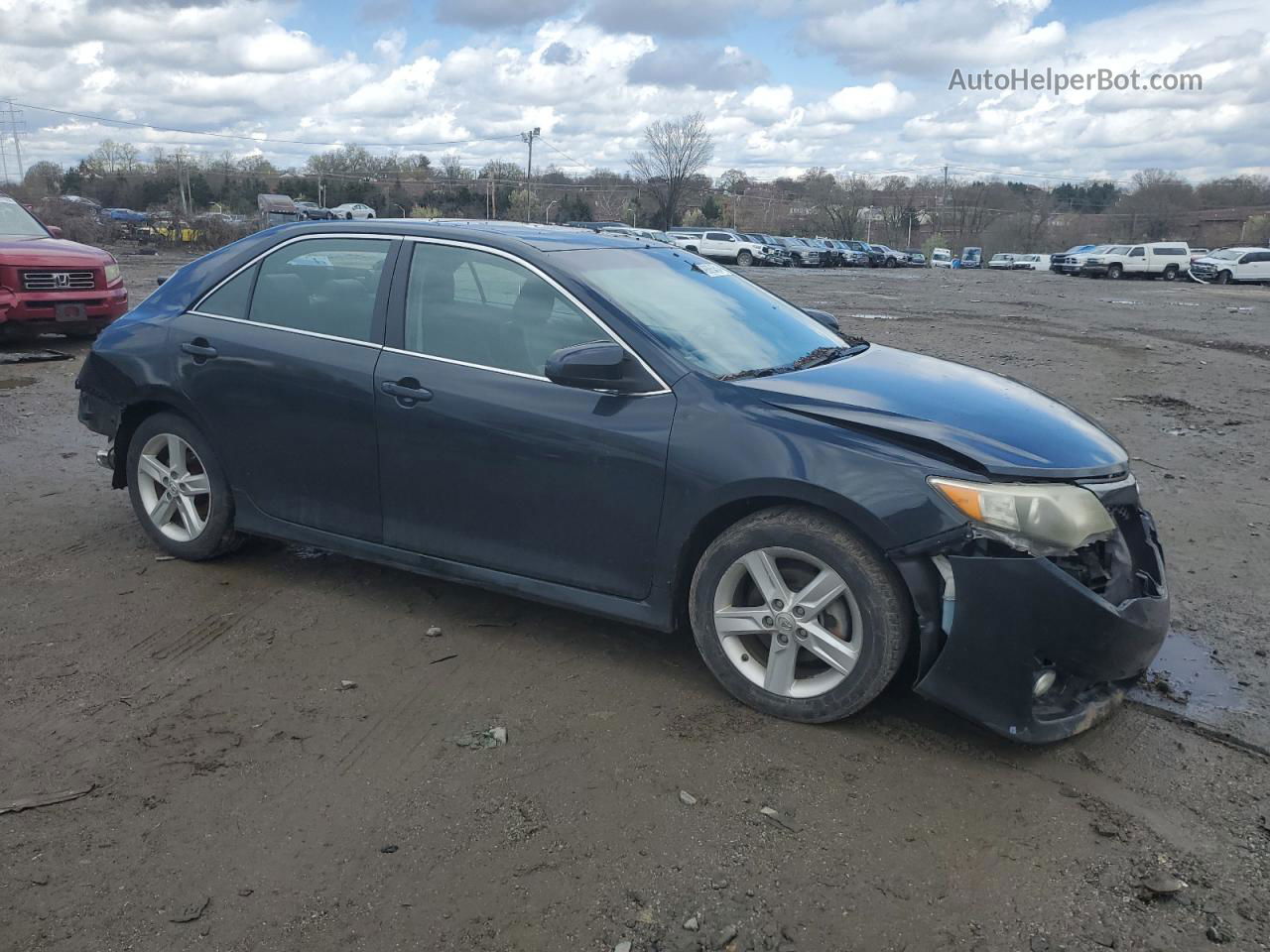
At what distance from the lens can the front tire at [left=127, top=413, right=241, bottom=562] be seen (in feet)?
16.2

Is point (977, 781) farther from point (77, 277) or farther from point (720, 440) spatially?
point (77, 277)

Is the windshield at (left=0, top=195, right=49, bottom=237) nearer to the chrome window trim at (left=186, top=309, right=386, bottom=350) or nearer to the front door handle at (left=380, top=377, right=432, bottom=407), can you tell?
the chrome window trim at (left=186, top=309, right=386, bottom=350)

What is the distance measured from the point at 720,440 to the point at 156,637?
2.52 m

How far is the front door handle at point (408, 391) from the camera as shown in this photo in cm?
420

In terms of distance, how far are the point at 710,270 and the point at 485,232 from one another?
3.83 feet

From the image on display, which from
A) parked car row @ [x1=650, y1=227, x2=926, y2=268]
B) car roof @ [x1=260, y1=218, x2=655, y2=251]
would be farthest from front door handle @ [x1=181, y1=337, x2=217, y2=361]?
parked car row @ [x1=650, y1=227, x2=926, y2=268]

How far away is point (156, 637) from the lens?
4309 millimetres

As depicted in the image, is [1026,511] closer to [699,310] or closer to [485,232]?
[699,310]

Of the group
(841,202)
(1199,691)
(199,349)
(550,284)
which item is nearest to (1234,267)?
(1199,691)

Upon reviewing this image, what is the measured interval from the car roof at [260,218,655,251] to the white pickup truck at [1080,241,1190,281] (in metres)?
51.3

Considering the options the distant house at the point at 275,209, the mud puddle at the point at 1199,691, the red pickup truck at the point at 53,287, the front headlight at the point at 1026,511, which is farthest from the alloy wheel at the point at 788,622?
the distant house at the point at 275,209

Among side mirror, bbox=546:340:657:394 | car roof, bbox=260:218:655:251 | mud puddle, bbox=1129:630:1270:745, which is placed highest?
car roof, bbox=260:218:655:251

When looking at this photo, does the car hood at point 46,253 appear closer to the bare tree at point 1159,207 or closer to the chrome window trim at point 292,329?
the chrome window trim at point 292,329

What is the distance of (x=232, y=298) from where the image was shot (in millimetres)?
4879
